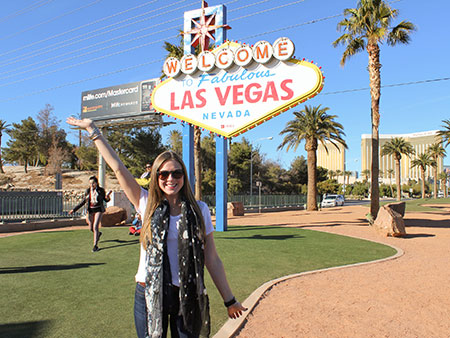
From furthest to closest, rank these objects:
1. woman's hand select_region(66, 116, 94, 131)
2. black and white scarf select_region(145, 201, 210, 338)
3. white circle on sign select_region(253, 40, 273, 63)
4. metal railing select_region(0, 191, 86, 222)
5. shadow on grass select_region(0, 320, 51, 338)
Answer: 1. metal railing select_region(0, 191, 86, 222)
2. white circle on sign select_region(253, 40, 273, 63)
3. shadow on grass select_region(0, 320, 51, 338)
4. woman's hand select_region(66, 116, 94, 131)
5. black and white scarf select_region(145, 201, 210, 338)

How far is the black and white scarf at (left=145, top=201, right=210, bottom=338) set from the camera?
2172 millimetres

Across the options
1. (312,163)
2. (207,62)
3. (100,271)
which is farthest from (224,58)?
(312,163)

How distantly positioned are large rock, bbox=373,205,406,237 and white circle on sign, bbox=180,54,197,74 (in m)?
8.97

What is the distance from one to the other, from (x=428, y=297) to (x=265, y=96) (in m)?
7.22

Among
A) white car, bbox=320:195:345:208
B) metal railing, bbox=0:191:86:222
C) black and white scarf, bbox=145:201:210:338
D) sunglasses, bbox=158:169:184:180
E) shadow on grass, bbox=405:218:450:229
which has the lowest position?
white car, bbox=320:195:345:208

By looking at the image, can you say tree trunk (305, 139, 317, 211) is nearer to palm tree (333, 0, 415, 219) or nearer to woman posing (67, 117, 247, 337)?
palm tree (333, 0, 415, 219)

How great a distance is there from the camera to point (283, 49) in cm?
1116

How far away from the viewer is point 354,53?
21.1 m

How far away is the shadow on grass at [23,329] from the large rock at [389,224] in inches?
498

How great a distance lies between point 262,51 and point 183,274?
33.7 feet

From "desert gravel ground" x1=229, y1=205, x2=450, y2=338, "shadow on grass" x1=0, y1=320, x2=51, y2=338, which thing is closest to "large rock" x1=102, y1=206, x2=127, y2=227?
"desert gravel ground" x1=229, y1=205, x2=450, y2=338

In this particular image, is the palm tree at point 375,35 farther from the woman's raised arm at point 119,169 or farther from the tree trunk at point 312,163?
the woman's raised arm at point 119,169

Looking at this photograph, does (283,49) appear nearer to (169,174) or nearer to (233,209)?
(169,174)

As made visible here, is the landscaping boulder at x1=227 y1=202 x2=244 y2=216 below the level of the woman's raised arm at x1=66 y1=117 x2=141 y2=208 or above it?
below
